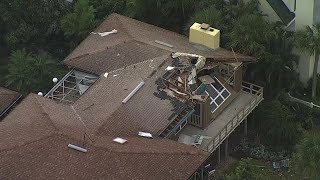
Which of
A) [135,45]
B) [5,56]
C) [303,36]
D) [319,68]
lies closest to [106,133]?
[135,45]

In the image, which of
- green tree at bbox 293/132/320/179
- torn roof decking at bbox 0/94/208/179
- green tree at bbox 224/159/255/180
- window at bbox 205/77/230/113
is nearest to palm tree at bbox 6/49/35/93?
torn roof decking at bbox 0/94/208/179

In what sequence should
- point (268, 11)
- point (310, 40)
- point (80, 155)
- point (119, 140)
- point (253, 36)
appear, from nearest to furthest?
point (80, 155), point (119, 140), point (310, 40), point (253, 36), point (268, 11)

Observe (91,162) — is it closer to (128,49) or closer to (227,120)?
(227,120)

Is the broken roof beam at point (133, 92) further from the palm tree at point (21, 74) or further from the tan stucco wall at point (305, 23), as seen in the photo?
the tan stucco wall at point (305, 23)

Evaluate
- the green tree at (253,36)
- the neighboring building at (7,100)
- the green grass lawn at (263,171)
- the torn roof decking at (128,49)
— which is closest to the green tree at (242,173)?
the green grass lawn at (263,171)

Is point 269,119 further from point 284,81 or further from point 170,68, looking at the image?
point 170,68

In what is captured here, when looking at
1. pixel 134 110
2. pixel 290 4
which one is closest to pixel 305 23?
pixel 290 4
